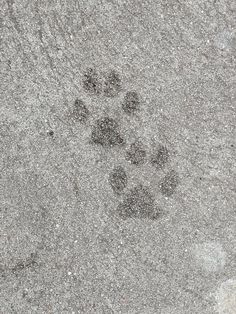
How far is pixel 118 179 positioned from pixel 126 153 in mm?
184

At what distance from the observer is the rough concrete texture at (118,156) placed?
109 inches

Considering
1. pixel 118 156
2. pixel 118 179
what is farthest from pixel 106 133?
pixel 118 179

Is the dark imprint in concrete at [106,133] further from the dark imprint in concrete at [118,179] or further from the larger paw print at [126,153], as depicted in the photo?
the dark imprint in concrete at [118,179]

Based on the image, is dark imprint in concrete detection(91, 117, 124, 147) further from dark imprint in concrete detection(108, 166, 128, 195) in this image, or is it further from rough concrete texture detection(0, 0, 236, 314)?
dark imprint in concrete detection(108, 166, 128, 195)

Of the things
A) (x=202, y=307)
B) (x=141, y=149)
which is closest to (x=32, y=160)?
(x=141, y=149)

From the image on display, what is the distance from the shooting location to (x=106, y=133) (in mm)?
2797

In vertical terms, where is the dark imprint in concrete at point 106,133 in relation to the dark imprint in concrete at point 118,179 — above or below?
above

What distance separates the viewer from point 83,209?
280cm

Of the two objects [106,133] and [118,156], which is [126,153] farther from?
[106,133]

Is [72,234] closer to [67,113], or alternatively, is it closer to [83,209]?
[83,209]

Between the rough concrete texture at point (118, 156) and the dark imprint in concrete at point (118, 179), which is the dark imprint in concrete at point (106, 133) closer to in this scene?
the rough concrete texture at point (118, 156)

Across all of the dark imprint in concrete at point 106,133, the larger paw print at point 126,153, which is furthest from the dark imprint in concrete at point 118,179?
the dark imprint in concrete at point 106,133

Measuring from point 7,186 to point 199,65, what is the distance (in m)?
1.53

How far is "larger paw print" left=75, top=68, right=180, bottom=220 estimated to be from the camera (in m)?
2.79
